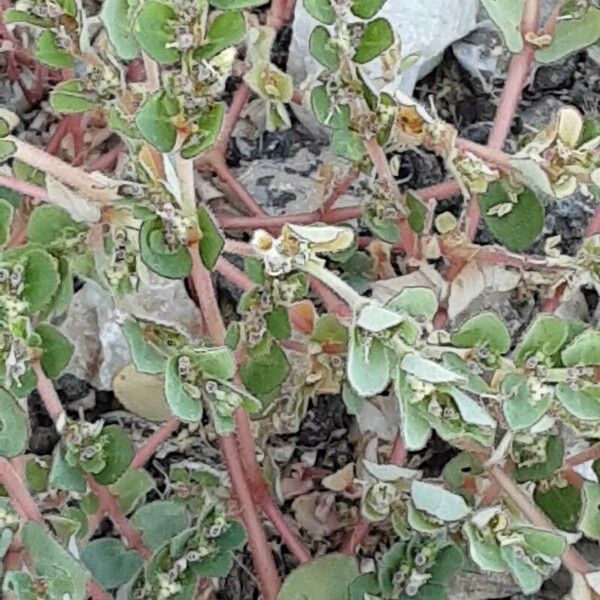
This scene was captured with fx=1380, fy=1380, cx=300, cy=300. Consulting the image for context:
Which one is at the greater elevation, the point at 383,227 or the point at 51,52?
the point at 51,52

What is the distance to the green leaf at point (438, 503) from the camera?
1.09 m

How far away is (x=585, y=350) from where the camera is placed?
1065 millimetres

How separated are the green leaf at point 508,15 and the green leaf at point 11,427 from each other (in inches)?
20.2

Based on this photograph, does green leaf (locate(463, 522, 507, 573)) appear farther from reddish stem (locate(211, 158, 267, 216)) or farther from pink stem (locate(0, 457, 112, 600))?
reddish stem (locate(211, 158, 267, 216))

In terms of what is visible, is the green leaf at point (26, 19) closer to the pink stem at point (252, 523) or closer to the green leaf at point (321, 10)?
the green leaf at point (321, 10)

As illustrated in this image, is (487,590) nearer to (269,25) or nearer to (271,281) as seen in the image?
(271,281)

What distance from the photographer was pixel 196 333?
1539mm

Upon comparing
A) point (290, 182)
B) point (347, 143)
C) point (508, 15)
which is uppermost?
point (508, 15)

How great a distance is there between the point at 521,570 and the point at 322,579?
0.22 meters

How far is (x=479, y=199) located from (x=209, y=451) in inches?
17.8

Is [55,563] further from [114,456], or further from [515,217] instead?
[515,217]

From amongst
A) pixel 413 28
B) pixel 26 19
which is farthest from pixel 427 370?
pixel 413 28

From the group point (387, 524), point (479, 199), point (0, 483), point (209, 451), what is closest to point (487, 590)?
point (387, 524)

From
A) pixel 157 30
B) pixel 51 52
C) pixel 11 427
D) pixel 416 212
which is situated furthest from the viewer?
pixel 416 212
